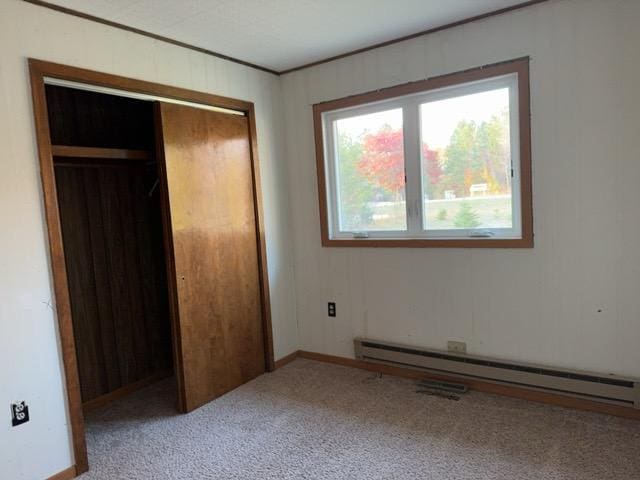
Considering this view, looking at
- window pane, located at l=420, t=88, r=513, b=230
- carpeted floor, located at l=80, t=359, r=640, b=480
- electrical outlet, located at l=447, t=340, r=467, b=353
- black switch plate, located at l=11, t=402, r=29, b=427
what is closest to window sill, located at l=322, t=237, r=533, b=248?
window pane, located at l=420, t=88, r=513, b=230

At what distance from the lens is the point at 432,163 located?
9.87 feet

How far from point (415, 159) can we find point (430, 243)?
0.59 meters

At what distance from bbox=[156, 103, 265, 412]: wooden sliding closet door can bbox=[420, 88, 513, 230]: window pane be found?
135 cm

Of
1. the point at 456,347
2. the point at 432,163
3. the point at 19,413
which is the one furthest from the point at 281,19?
the point at 19,413

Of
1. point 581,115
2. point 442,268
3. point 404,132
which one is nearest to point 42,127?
point 404,132

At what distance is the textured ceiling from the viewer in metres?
2.34

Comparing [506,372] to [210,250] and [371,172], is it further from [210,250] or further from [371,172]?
[210,250]

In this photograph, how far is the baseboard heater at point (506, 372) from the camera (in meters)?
2.43

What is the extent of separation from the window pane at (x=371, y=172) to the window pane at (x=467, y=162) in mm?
205

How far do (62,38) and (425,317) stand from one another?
9.03ft

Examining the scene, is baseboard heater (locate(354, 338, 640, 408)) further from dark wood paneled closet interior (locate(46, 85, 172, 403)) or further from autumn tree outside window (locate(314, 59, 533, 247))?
dark wood paneled closet interior (locate(46, 85, 172, 403))

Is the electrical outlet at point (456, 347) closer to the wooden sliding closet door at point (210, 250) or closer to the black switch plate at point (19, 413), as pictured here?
the wooden sliding closet door at point (210, 250)

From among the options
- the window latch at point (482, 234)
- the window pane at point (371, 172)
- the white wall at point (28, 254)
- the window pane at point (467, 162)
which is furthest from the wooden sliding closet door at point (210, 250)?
the window latch at point (482, 234)

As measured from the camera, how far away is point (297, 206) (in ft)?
12.1
